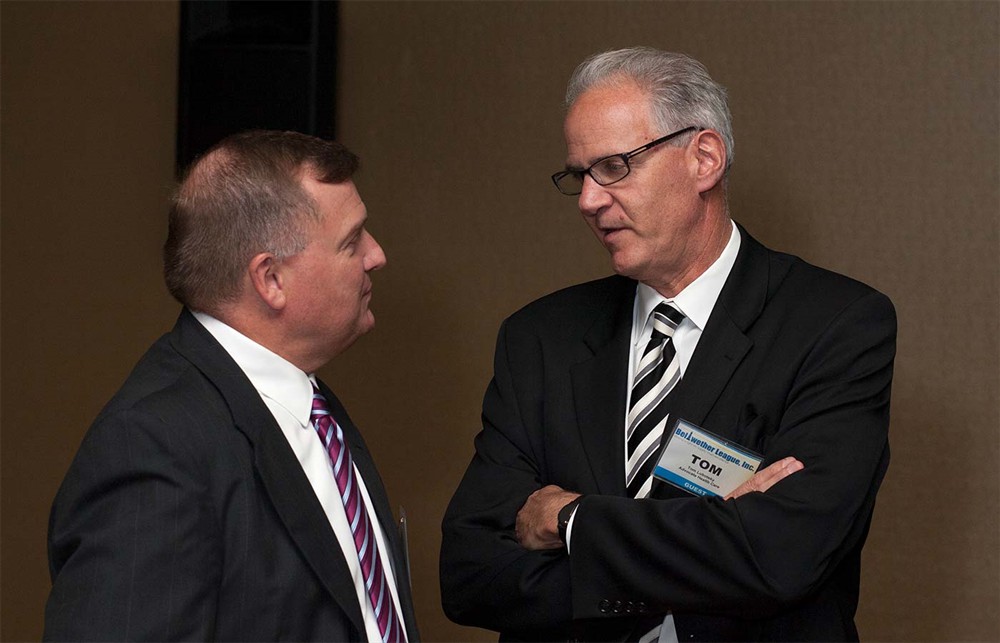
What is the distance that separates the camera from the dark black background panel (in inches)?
133

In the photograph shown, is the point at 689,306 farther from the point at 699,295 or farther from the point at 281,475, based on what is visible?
the point at 281,475

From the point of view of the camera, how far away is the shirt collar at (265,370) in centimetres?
179

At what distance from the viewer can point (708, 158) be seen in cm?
219

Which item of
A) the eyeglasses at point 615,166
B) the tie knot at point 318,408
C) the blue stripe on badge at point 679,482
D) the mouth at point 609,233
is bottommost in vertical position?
the blue stripe on badge at point 679,482

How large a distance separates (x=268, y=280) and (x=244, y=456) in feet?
0.98

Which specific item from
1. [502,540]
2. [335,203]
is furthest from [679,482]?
[335,203]

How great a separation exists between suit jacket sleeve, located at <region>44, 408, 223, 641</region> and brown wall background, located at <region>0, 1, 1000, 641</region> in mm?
1762

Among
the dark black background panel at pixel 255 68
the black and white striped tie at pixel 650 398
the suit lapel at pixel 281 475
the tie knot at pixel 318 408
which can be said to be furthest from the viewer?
the dark black background panel at pixel 255 68

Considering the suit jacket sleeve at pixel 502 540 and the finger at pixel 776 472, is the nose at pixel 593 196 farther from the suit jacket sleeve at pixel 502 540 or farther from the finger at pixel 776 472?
the finger at pixel 776 472

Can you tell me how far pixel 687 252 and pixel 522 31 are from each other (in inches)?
50.9

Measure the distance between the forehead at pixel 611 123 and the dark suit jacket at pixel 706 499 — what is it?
317mm

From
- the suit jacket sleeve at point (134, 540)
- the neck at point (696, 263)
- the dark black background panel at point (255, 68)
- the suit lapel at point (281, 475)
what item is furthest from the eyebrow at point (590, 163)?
the dark black background panel at point (255, 68)

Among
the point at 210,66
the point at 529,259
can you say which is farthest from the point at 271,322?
the point at 210,66

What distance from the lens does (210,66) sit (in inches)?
137
